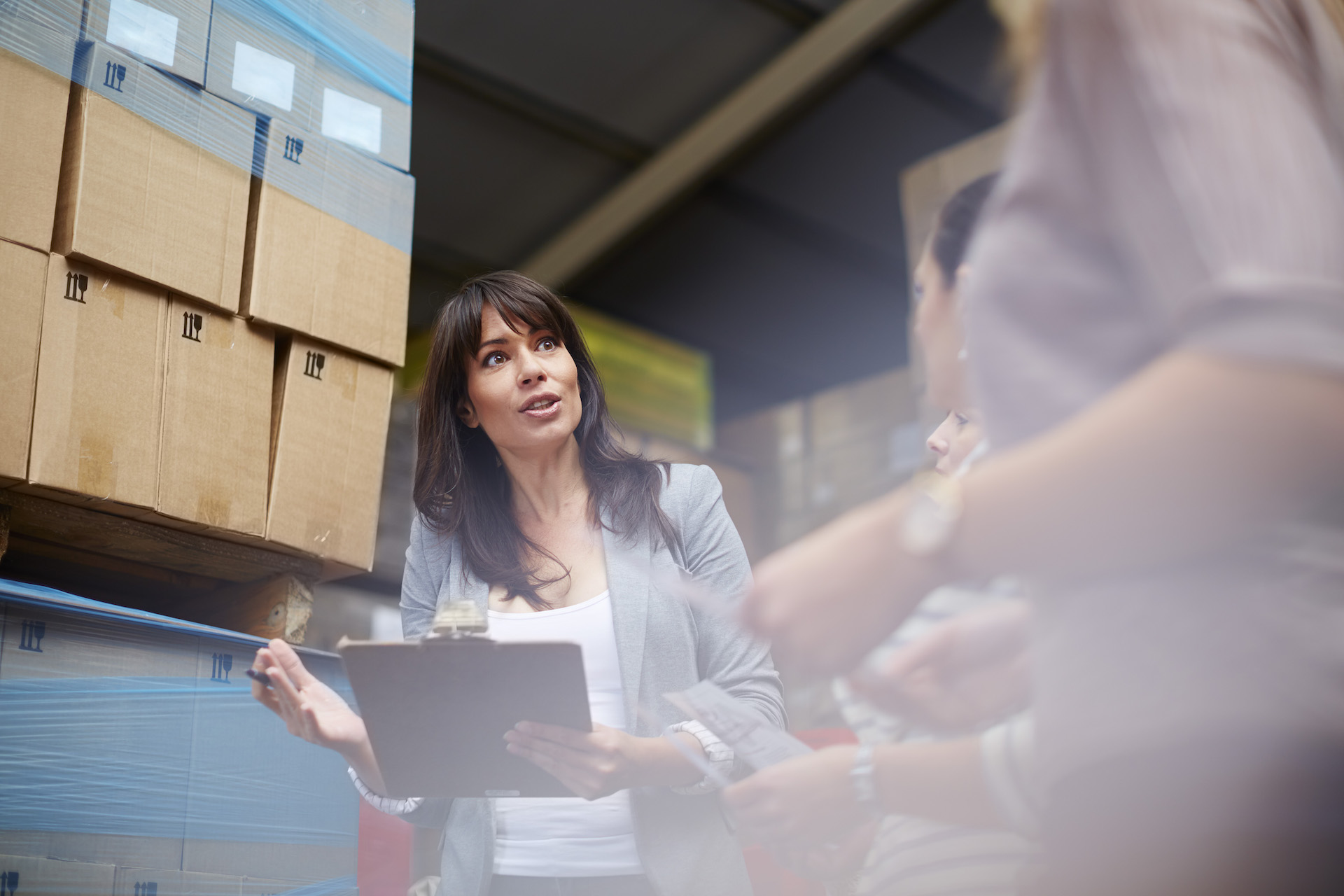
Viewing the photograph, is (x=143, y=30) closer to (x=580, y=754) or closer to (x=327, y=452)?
(x=327, y=452)

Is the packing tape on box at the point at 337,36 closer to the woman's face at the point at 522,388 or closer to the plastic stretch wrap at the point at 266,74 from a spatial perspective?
the plastic stretch wrap at the point at 266,74

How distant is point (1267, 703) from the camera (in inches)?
18.6

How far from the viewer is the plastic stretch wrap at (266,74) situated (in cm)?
175

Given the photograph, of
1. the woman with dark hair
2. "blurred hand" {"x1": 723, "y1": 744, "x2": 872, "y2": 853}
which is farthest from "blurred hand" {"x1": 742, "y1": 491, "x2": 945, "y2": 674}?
the woman with dark hair

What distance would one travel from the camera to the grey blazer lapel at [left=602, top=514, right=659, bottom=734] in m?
1.46

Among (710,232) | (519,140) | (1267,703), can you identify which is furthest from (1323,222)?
(710,232)

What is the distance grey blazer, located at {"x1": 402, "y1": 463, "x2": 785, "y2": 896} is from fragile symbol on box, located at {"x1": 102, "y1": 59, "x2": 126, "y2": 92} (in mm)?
889

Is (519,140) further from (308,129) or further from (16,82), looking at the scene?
(16,82)

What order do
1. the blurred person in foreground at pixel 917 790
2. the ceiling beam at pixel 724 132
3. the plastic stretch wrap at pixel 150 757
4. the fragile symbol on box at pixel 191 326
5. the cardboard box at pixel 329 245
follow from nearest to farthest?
the blurred person in foreground at pixel 917 790, the plastic stretch wrap at pixel 150 757, the fragile symbol on box at pixel 191 326, the cardboard box at pixel 329 245, the ceiling beam at pixel 724 132

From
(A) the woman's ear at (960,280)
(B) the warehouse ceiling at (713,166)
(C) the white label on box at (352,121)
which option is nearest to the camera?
(A) the woman's ear at (960,280)

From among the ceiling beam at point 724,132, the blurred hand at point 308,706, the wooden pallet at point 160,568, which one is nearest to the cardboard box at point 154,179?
the wooden pallet at point 160,568

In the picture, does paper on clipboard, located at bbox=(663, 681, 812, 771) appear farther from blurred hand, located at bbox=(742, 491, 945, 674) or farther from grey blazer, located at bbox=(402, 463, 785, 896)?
grey blazer, located at bbox=(402, 463, 785, 896)

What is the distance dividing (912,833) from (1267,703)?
326 mm

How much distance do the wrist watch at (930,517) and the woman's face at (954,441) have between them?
0.53 meters
